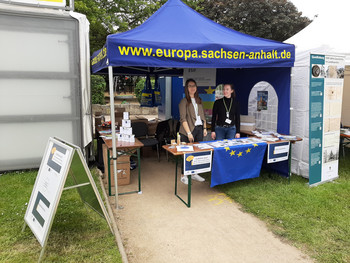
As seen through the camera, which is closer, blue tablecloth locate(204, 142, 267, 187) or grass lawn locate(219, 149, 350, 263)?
grass lawn locate(219, 149, 350, 263)

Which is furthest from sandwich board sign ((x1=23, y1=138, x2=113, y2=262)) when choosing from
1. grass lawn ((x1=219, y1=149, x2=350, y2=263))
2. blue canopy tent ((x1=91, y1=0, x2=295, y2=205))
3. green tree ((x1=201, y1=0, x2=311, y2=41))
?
green tree ((x1=201, y1=0, x2=311, y2=41))

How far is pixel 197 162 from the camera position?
13.7 feet

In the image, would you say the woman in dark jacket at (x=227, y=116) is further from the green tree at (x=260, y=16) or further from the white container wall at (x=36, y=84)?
the green tree at (x=260, y=16)

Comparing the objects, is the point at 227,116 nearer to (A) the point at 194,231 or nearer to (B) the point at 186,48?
(B) the point at 186,48

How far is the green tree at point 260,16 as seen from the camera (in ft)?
60.7

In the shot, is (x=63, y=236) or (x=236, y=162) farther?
(x=236, y=162)

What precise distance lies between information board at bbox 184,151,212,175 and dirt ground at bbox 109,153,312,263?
0.57 metres

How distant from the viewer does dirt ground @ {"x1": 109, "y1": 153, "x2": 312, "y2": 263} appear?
10.0 feet

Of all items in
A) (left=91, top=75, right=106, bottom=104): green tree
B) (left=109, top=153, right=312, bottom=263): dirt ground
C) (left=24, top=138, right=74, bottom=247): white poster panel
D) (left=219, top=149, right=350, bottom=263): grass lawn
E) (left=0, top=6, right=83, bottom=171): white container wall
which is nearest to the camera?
(left=24, top=138, right=74, bottom=247): white poster panel

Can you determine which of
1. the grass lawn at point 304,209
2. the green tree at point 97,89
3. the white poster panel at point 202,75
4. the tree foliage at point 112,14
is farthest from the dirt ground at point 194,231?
the green tree at point 97,89

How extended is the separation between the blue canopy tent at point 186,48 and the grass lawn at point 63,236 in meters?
1.39

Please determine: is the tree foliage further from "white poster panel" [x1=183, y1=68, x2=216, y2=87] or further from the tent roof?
the tent roof

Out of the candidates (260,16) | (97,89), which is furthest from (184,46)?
(260,16)

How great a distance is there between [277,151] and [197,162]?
5.15ft
